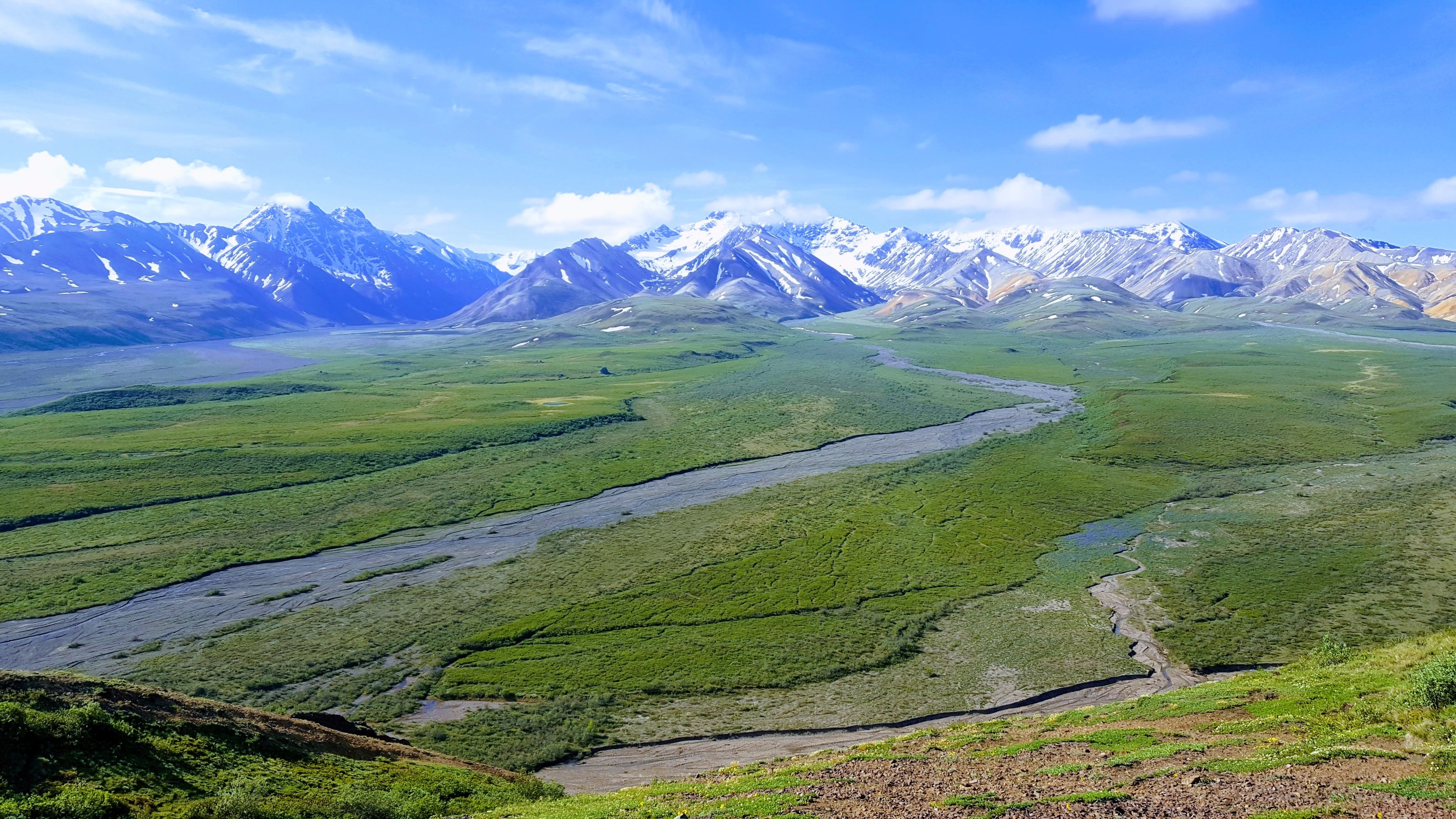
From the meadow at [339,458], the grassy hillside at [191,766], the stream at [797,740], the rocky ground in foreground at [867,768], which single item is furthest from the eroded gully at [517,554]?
the grassy hillside at [191,766]

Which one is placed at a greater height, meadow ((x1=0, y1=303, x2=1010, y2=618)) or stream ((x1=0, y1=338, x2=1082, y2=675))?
meadow ((x1=0, y1=303, x2=1010, y2=618))

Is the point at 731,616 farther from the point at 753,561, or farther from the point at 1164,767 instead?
the point at 1164,767

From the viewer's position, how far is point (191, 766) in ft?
73.9

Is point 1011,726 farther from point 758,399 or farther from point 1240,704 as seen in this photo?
point 758,399

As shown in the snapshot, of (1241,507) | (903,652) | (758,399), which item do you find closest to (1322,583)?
(1241,507)

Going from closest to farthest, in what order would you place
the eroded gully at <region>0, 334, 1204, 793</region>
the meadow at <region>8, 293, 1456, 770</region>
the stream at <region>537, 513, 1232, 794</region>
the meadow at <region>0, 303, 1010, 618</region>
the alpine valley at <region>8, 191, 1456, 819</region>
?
the alpine valley at <region>8, 191, 1456, 819</region> < the stream at <region>537, 513, 1232, 794</region> < the eroded gully at <region>0, 334, 1204, 793</region> < the meadow at <region>8, 293, 1456, 770</region> < the meadow at <region>0, 303, 1010, 618</region>

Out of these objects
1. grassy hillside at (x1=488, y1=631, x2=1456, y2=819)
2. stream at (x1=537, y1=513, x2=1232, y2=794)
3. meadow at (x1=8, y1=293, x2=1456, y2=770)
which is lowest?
stream at (x1=537, y1=513, x2=1232, y2=794)

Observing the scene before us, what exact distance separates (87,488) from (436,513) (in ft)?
136

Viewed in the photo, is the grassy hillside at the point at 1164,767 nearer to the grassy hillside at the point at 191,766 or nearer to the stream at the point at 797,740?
the grassy hillside at the point at 191,766

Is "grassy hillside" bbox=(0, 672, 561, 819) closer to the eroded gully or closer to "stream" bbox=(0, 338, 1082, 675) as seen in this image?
the eroded gully

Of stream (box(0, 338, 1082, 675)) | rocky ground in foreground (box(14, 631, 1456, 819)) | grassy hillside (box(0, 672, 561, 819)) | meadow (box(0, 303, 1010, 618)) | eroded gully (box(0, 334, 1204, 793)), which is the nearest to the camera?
rocky ground in foreground (box(14, 631, 1456, 819))

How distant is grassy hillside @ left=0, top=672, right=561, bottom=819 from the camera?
63.5ft

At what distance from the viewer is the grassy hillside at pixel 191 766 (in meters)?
19.3

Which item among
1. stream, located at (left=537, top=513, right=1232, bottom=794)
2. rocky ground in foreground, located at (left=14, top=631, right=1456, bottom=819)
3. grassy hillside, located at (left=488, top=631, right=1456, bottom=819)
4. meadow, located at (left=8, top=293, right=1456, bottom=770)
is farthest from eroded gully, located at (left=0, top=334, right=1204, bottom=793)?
grassy hillside, located at (left=488, top=631, right=1456, bottom=819)
